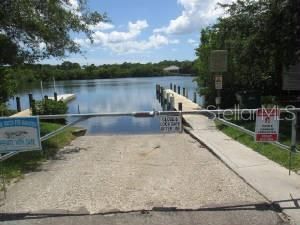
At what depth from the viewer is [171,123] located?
7.50 m

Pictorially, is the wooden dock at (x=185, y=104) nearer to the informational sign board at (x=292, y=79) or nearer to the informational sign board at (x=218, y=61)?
the informational sign board at (x=218, y=61)

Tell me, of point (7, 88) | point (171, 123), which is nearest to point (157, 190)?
point (171, 123)

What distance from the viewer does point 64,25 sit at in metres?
13.2

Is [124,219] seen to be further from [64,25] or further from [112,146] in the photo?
[64,25]

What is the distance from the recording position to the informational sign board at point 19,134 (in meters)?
6.96

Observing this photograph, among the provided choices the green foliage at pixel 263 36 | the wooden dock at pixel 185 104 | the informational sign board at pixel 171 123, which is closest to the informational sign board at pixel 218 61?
the green foliage at pixel 263 36

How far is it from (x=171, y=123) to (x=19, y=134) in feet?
7.77

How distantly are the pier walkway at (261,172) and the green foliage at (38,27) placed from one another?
491 centimetres

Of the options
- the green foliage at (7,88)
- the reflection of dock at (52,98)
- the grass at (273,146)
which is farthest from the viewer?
the reflection of dock at (52,98)

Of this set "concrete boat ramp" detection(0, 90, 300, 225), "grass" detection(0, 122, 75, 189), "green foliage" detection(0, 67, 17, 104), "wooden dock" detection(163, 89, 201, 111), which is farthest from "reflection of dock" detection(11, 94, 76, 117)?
"concrete boat ramp" detection(0, 90, 300, 225)

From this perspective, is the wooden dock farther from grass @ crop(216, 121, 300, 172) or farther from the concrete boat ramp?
the concrete boat ramp

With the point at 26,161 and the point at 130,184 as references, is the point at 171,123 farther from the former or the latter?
the point at 26,161

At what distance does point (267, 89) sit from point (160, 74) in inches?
4475

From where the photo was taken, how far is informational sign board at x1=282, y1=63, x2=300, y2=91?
16.9 metres
